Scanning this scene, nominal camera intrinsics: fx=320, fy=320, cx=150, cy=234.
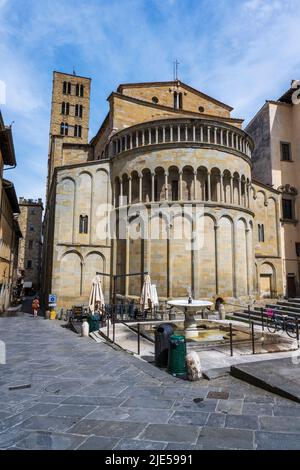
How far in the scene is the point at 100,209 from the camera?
26750 millimetres

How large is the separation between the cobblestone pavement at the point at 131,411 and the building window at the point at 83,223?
16.8 meters

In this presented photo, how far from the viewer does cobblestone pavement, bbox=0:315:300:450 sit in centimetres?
505

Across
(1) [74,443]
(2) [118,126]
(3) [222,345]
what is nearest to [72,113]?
(2) [118,126]

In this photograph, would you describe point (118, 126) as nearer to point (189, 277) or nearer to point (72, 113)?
point (189, 277)

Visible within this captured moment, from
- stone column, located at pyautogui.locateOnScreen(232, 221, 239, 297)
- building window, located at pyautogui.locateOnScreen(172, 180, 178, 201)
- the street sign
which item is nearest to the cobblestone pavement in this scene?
the street sign

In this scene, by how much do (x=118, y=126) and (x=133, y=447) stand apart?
90.6 ft

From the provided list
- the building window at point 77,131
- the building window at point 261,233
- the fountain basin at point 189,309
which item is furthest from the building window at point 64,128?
the fountain basin at point 189,309

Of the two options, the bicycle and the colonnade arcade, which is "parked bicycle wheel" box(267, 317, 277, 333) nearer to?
the bicycle

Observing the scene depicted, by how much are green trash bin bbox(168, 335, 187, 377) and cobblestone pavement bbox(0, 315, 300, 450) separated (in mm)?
393

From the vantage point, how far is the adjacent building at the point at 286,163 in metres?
29.8

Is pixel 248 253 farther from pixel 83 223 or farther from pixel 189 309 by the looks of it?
pixel 83 223

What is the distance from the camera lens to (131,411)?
6.25 meters

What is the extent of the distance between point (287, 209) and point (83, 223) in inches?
756

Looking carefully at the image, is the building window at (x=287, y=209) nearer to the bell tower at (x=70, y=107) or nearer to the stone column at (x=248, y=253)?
the stone column at (x=248, y=253)
